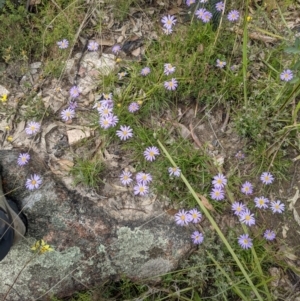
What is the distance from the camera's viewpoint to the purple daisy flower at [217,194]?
2.32 meters

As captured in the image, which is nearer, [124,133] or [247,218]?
[247,218]

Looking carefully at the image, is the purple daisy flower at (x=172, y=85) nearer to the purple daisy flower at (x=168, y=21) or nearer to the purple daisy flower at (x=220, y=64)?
the purple daisy flower at (x=220, y=64)

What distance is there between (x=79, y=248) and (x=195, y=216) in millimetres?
623

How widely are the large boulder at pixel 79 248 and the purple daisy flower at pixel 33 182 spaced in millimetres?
31

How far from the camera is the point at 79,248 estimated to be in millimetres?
2279

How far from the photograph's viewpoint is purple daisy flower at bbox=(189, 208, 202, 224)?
2297 millimetres

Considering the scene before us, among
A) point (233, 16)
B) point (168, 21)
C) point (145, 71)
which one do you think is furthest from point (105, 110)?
point (233, 16)

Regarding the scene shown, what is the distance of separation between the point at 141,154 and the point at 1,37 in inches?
46.4

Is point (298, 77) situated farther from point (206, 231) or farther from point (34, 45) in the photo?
point (34, 45)

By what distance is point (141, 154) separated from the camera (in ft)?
8.04

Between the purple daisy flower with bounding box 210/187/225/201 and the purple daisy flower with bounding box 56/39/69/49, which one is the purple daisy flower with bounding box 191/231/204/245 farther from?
the purple daisy flower with bounding box 56/39/69/49

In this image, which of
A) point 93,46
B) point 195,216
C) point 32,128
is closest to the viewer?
point 195,216

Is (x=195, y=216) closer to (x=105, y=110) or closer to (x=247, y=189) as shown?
(x=247, y=189)

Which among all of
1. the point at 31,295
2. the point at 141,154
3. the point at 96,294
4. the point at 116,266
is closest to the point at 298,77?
the point at 141,154
